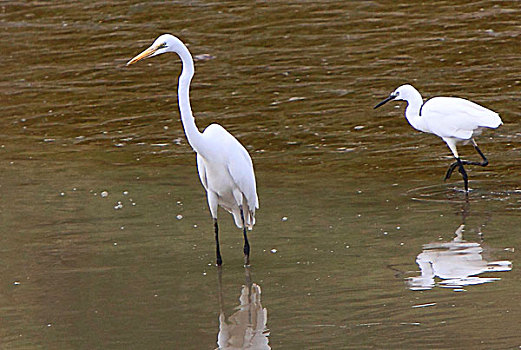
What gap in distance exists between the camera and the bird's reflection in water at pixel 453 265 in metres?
6.11

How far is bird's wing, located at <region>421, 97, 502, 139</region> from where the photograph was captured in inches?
358

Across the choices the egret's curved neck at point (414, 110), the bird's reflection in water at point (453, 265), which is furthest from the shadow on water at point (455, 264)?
the egret's curved neck at point (414, 110)

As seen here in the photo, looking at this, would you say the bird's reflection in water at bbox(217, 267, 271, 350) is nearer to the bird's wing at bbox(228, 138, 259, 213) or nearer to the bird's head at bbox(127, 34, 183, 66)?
the bird's wing at bbox(228, 138, 259, 213)

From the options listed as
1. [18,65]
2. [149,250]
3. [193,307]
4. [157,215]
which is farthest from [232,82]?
[193,307]

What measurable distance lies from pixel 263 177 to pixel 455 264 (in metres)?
3.65

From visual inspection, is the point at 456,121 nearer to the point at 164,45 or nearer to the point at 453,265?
the point at 453,265

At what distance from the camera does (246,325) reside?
18.5ft

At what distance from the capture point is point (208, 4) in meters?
18.1

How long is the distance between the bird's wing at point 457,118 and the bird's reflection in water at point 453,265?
209 cm

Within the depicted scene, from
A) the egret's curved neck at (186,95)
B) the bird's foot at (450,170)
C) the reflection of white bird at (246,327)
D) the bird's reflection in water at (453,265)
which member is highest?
the egret's curved neck at (186,95)

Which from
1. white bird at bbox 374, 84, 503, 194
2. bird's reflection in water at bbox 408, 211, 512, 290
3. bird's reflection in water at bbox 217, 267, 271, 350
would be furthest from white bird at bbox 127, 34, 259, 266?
white bird at bbox 374, 84, 503, 194

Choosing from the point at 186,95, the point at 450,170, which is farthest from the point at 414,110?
the point at 186,95

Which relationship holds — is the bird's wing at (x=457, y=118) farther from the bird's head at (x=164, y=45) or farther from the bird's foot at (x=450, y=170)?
the bird's head at (x=164, y=45)

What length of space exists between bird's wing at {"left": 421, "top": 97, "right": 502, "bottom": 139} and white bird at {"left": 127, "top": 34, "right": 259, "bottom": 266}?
2.86m
